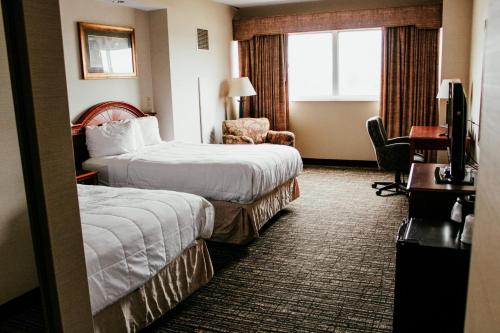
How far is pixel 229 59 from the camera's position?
23.8 ft

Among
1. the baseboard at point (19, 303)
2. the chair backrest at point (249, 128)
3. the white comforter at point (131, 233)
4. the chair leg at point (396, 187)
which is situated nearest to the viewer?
the baseboard at point (19, 303)

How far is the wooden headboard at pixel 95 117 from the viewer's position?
15.0ft

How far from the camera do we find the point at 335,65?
7055mm

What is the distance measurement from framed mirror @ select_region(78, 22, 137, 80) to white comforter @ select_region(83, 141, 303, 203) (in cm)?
109

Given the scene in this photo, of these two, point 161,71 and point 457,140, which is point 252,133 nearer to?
point 161,71

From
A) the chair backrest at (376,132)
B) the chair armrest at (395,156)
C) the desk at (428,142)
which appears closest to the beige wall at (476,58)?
the desk at (428,142)

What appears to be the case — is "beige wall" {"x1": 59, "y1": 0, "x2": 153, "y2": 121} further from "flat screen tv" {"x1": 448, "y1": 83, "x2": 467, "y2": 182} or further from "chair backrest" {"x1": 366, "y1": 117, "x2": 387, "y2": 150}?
"flat screen tv" {"x1": 448, "y1": 83, "x2": 467, "y2": 182}

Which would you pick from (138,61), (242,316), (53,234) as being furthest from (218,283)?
(138,61)

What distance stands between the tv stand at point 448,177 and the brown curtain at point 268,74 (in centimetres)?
452

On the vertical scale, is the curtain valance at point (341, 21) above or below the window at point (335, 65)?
above

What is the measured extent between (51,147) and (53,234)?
0.23 m

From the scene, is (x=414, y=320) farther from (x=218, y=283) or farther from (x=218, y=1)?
(x=218, y=1)

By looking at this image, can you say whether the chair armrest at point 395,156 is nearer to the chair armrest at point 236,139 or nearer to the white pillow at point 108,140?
the chair armrest at point 236,139

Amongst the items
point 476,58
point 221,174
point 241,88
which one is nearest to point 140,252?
point 221,174
